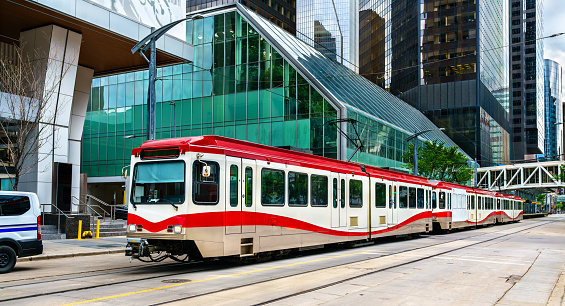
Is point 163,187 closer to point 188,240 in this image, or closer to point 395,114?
point 188,240

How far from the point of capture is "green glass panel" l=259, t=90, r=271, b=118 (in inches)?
1641

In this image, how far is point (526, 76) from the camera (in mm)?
175500

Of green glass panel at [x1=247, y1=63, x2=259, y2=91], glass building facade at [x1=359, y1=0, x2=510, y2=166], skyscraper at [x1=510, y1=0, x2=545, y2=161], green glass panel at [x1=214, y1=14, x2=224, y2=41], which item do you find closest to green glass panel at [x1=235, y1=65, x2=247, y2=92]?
green glass panel at [x1=247, y1=63, x2=259, y2=91]

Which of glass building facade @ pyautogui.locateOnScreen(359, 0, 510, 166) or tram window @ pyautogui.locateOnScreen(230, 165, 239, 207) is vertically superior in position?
glass building facade @ pyautogui.locateOnScreen(359, 0, 510, 166)

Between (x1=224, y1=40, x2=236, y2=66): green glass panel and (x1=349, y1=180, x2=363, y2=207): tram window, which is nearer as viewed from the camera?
(x1=349, y1=180, x2=363, y2=207): tram window

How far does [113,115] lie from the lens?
51.4 meters

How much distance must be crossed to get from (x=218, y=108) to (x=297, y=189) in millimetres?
29222

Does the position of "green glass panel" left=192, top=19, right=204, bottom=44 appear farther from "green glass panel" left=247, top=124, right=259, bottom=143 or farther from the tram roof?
the tram roof

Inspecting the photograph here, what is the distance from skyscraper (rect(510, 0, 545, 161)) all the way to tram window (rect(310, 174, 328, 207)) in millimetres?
156915

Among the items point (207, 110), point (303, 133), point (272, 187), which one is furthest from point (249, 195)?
point (207, 110)

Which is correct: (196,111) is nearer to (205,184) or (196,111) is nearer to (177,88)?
(177,88)

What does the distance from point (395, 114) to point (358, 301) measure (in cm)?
4810

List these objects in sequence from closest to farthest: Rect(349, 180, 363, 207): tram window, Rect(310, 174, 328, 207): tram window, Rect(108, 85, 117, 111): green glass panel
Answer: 1. Rect(310, 174, 328, 207): tram window
2. Rect(349, 180, 363, 207): tram window
3. Rect(108, 85, 117, 111): green glass panel

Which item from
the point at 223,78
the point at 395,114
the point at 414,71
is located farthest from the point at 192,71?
the point at 414,71
